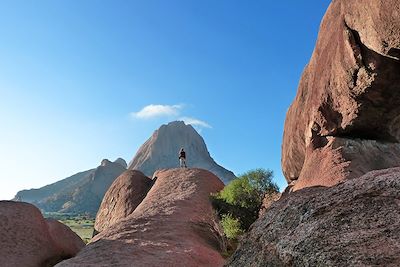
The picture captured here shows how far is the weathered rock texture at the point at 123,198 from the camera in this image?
110 feet

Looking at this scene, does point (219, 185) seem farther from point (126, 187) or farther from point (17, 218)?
point (17, 218)

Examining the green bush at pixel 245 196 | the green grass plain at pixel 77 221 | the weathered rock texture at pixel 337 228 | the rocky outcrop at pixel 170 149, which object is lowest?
the weathered rock texture at pixel 337 228

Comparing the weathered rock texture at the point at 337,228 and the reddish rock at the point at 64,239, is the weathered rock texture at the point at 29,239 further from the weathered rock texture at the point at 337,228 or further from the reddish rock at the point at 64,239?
the weathered rock texture at the point at 337,228

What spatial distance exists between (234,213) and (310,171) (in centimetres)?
950

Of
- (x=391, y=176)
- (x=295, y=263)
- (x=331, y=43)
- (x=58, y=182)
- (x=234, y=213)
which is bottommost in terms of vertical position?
(x=295, y=263)

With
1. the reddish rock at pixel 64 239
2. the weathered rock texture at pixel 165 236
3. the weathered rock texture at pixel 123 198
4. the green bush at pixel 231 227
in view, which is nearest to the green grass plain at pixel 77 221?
the weathered rock texture at pixel 123 198

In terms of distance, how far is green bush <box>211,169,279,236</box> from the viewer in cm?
2780

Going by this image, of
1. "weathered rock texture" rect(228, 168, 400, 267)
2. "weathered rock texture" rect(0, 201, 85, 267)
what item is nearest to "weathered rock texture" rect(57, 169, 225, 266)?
"weathered rock texture" rect(0, 201, 85, 267)

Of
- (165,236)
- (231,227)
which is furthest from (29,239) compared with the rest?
(231,227)

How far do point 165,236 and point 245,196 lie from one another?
31.6 ft

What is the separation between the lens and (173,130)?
13100 cm

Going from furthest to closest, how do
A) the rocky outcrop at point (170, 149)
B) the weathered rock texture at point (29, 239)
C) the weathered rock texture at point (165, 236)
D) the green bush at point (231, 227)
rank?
the rocky outcrop at point (170, 149)
the green bush at point (231, 227)
the weathered rock texture at point (29, 239)
the weathered rock texture at point (165, 236)

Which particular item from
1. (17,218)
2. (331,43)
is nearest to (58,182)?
(17,218)

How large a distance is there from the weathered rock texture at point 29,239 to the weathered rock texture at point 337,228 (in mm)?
16753
